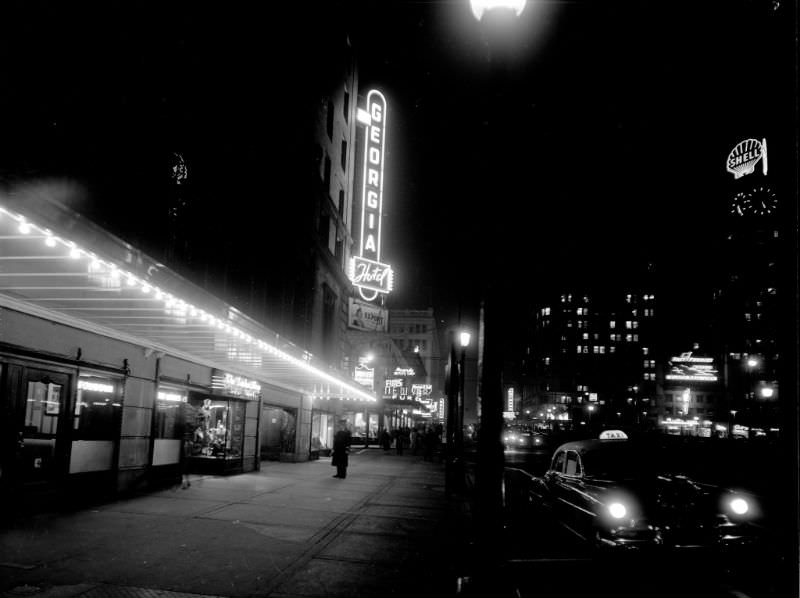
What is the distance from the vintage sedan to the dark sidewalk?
2073mm

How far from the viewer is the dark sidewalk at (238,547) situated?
6.78 metres

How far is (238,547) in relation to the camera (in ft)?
28.3

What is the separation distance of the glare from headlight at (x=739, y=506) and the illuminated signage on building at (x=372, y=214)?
24725mm

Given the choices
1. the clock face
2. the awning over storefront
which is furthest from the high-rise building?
the awning over storefront

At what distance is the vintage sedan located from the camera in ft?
25.2

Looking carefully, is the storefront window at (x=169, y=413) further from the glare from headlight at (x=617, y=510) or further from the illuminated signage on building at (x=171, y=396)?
the glare from headlight at (x=617, y=510)

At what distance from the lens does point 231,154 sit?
63.3ft

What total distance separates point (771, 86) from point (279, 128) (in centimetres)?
3789

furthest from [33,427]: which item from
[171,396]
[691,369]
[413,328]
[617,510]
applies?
[413,328]

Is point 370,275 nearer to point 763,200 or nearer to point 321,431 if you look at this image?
point 321,431

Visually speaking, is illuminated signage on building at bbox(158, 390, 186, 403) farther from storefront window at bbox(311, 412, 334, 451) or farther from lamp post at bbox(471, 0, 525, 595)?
storefront window at bbox(311, 412, 334, 451)

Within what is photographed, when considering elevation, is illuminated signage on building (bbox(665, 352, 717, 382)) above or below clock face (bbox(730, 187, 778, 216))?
below

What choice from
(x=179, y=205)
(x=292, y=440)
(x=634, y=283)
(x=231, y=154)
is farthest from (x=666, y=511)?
(x=634, y=283)

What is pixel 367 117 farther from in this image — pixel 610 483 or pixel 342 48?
pixel 610 483
